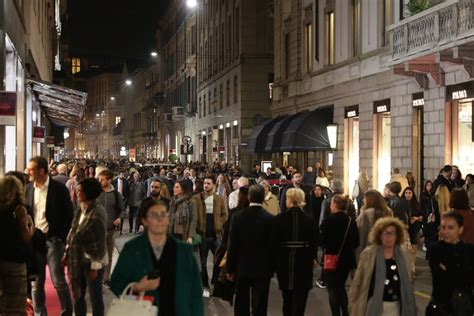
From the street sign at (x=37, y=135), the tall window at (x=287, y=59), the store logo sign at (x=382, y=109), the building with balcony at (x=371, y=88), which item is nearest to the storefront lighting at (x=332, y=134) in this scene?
the building with balcony at (x=371, y=88)

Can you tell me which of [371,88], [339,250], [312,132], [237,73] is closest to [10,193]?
[339,250]

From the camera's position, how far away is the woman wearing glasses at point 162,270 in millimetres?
5570

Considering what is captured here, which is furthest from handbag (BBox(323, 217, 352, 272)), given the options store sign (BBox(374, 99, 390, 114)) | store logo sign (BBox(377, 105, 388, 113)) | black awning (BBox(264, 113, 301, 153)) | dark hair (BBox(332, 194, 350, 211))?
black awning (BBox(264, 113, 301, 153))

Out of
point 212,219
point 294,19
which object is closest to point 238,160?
point 294,19

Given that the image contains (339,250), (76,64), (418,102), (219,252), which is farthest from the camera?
(76,64)

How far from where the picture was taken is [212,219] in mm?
13227

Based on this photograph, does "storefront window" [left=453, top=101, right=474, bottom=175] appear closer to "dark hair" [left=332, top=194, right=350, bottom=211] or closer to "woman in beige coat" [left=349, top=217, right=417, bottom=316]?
"dark hair" [left=332, top=194, right=350, bottom=211]

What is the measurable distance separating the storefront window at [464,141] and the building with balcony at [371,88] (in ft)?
0.10

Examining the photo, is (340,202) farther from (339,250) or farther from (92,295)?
(92,295)

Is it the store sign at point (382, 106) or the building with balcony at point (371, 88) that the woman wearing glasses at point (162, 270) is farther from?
the store sign at point (382, 106)

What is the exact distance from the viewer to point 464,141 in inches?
869

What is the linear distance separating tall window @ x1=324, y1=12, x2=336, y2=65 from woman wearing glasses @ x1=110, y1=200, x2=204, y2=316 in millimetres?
27625

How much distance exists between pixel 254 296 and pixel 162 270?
3818 millimetres

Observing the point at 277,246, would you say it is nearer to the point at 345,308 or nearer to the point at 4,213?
the point at 345,308
